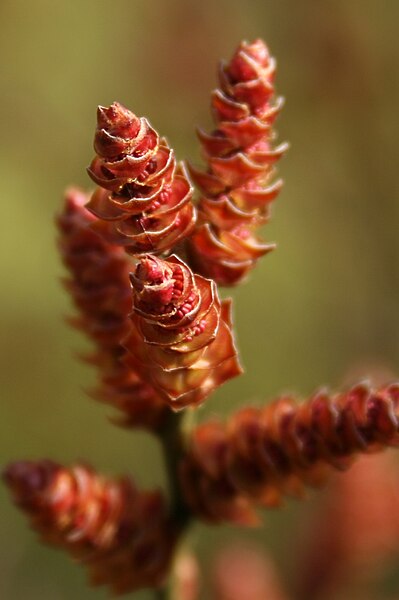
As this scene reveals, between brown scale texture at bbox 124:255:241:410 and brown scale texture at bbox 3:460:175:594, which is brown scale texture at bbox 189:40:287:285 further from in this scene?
brown scale texture at bbox 3:460:175:594

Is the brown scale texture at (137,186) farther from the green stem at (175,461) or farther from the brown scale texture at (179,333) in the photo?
the green stem at (175,461)

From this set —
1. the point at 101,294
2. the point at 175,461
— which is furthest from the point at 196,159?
the point at 101,294

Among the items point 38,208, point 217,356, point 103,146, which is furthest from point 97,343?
point 38,208

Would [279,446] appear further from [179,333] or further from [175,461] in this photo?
[179,333]

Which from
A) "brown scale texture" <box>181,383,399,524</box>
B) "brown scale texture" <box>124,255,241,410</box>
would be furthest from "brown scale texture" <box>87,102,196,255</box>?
"brown scale texture" <box>181,383,399,524</box>

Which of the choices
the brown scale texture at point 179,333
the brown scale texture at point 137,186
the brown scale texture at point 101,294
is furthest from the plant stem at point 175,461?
the brown scale texture at point 137,186

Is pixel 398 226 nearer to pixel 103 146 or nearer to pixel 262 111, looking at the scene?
pixel 262 111
